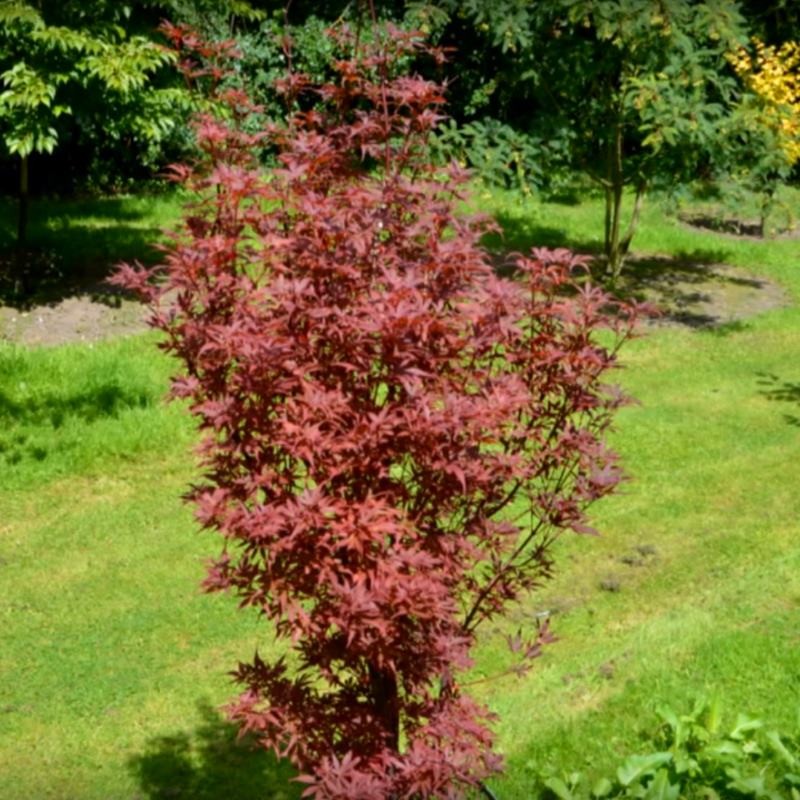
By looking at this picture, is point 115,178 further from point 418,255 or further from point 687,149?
point 418,255

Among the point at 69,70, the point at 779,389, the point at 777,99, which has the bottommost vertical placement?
the point at 779,389

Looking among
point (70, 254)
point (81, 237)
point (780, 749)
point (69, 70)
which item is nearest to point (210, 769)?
point (780, 749)

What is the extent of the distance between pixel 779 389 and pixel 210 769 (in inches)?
272

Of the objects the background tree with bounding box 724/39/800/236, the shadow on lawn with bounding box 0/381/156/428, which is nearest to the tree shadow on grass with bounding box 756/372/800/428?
the background tree with bounding box 724/39/800/236

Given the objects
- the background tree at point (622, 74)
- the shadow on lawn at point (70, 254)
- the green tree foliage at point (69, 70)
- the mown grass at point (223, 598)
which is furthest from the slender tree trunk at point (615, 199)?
the shadow on lawn at point (70, 254)

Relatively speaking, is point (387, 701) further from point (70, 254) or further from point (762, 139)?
point (70, 254)

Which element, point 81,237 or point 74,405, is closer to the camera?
point 74,405

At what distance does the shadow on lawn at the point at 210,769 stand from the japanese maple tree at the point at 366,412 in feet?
4.43

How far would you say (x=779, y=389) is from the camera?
11398 millimetres

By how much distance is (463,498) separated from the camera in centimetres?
451

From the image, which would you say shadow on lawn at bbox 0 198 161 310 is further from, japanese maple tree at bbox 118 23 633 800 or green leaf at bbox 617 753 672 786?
green leaf at bbox 617 753 672 786

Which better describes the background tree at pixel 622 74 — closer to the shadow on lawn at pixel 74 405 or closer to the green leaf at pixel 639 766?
the shadow on lawn at pixel 74 405

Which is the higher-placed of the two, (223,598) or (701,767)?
(701,767)

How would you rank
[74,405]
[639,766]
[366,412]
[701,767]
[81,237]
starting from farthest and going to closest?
[81,237], [74,405], [701,767], [639,766], [366,412]
